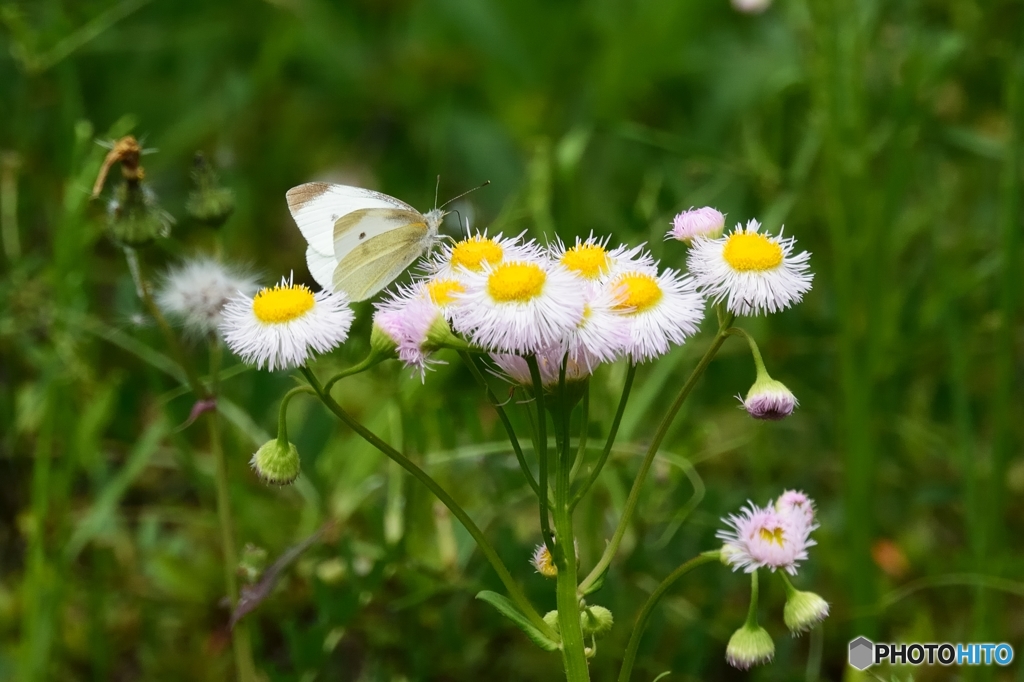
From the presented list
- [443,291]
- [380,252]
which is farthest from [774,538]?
[380,252]

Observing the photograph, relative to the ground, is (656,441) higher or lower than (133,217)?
lower

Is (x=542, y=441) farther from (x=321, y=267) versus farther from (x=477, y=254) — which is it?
(x=321, y=267)

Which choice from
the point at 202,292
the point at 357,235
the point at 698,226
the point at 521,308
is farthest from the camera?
the point at 202,292

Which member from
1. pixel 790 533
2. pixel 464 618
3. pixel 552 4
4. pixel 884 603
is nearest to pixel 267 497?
pixel 464 618

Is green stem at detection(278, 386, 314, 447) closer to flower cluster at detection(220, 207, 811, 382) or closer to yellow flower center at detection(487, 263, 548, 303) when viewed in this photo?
flower cluster at detection(220, 207, 811, 382)

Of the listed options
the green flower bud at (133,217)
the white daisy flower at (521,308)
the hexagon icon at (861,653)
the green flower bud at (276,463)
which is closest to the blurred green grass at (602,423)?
the hexagon icon at (861,653)

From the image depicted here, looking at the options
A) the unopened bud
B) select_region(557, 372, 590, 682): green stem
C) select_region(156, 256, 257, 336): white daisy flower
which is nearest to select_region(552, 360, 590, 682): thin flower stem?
select_region(557, 372, 590, 682): green stem
